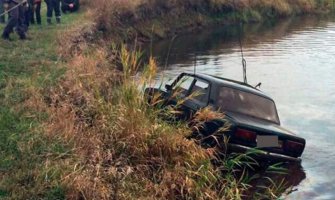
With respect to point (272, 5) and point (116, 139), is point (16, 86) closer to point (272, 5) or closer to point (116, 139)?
point (116, 139)

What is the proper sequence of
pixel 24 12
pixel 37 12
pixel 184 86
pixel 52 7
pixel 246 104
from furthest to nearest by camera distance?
pixel 52 7 → pixel 37 12 → pixel 24 12 → pixel 184 86 → pixel 246 104

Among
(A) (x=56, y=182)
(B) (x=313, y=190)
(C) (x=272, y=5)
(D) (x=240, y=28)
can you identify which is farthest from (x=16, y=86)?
(C) (x=272, y=5)

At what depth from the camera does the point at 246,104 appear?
381 inches

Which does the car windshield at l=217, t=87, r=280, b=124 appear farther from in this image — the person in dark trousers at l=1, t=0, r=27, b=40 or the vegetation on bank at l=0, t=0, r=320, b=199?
the person in dark trousers at l=1, t=0, r=27, b=40

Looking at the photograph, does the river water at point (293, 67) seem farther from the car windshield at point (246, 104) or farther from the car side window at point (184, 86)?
the car side window at point (184, 86)

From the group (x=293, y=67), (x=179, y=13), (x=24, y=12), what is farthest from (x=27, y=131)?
(x=179, y=13)

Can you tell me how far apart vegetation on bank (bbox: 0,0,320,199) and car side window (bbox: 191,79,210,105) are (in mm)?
1079

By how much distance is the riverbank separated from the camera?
920 inches

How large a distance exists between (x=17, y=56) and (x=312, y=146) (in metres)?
6.63

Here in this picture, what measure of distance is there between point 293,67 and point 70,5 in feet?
28.7

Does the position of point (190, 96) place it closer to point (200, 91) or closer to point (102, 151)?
point (200, 91)

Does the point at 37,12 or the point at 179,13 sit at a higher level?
the point at 37,12

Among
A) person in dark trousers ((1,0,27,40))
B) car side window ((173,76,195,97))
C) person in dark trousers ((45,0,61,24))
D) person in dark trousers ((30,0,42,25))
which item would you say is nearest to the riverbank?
person in dark trousers ((45,0,61,24))

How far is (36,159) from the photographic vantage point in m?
7.10
